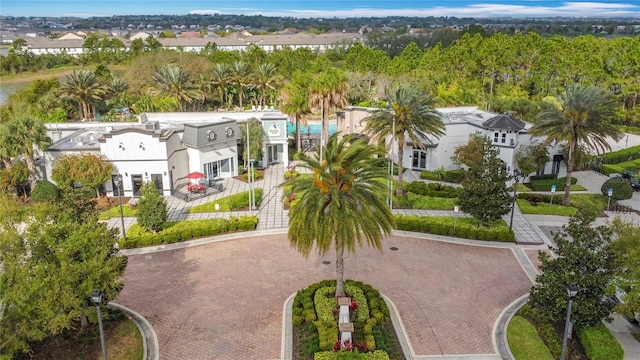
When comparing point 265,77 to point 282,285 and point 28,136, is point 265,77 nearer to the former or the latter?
point 28,136

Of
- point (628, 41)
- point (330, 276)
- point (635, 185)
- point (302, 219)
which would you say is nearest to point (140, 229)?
point (330, 276)

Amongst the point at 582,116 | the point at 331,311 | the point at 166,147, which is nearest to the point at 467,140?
the point at 582,116

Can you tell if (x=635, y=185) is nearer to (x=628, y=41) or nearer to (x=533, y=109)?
(x=533, y=109)

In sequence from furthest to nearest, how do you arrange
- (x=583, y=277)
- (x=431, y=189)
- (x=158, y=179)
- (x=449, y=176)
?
(x=449, y=176) → (x=158, y=179) → (x=431, y=189) → (x=583, y=277)

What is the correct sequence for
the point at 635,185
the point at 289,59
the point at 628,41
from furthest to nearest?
the point at 289,59
the point at 628,41
the point at 635,185

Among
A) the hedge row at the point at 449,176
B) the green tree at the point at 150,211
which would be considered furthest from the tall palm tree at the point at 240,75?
the green tree at the point at 150,211
